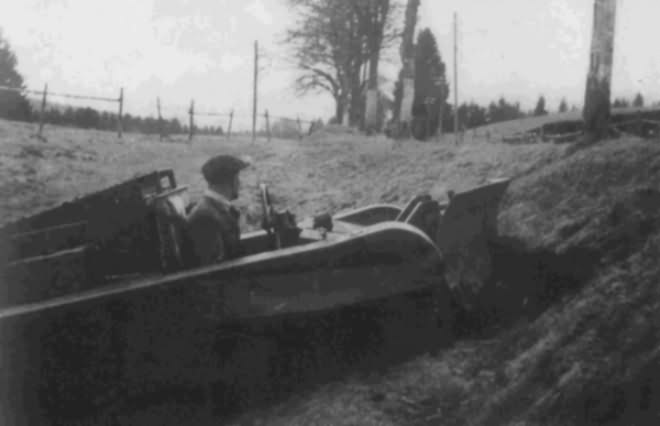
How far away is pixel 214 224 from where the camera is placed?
431 cm

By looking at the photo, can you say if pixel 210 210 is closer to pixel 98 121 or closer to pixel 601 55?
pixel 601 55

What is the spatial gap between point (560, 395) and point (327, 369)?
6.36ft

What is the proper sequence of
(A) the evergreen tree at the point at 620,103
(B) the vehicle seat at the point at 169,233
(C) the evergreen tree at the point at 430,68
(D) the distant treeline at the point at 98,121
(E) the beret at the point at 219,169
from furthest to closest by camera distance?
(C) the evergreen tree at the point at 430,68 < (A) the evergreen tree at the point at 620,103 < (D) the distant treeline at the point at 98,121 < (E) the beret at the point at 219,169 < (B) the vehicle seat at the point at 169,233

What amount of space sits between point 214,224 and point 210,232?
60 mm

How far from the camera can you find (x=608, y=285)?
13.1ft

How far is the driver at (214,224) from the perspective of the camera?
430 centimetres

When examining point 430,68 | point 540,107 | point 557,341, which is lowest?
point 557,341

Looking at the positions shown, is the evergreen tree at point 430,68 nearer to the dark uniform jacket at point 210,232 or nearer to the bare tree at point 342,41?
the bare tree at point 342,41

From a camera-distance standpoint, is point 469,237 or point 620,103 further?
point 620,103

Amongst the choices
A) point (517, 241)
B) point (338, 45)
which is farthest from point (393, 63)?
point (517, 241)

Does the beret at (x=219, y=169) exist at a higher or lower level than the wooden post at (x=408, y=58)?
lower

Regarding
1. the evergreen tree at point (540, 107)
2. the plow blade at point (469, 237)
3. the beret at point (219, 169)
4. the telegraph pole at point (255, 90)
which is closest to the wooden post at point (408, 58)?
the telegraph pole at point (255, 90)

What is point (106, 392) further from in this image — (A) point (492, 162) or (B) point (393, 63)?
(B) point (393, 63)

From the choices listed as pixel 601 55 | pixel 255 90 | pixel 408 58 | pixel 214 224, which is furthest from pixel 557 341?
pixel 255 90
